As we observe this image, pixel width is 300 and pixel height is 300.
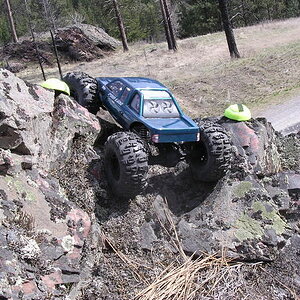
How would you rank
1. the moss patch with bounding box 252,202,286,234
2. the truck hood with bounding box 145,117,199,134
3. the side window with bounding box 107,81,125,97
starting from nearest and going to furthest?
the truck hood with bounding box 145,117,199,134, the moss patch with bounding box 252,202,286,234, the side window with bounding box 107,81,125,97

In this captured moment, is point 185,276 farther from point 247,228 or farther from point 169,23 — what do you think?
point 169,23

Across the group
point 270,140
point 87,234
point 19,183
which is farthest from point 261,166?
point 19,183

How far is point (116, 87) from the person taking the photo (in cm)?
799

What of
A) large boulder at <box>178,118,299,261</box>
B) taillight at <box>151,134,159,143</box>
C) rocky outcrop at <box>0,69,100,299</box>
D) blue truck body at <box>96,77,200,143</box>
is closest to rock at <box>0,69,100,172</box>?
rocky outcrop at <box>0,69,100,299</box>

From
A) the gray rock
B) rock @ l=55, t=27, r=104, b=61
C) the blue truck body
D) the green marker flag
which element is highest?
rock @ l=55, t=27, r=104, b=61

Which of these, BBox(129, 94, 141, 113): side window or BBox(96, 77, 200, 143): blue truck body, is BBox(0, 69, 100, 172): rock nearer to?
BBox(96, 77, 200, 143): blue truck body

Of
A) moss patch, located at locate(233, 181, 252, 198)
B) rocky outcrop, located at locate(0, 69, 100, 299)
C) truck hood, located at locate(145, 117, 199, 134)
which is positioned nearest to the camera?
rocky outcrop, located at locate(0, 69, 100, 299)

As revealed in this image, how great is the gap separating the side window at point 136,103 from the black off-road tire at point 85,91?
128cm

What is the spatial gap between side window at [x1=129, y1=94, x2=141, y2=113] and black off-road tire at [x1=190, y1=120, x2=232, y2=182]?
3.84ft

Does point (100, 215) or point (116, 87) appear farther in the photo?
point (116, 87)

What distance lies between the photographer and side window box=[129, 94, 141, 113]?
7176 millimetres

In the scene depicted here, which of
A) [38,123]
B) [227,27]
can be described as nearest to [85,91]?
[38,123]

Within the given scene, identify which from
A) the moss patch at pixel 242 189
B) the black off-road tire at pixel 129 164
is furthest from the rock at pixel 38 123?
the moss patch at pixel 242 189

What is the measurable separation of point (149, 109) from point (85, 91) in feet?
6.01
